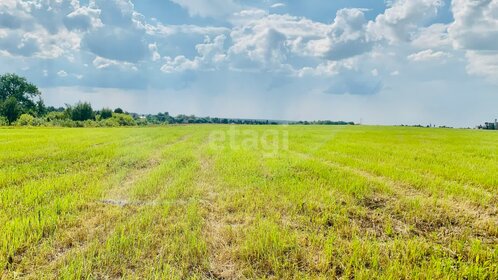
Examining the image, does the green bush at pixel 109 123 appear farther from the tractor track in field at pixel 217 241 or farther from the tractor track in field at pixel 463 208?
the tractor track in field at pixel 463 208

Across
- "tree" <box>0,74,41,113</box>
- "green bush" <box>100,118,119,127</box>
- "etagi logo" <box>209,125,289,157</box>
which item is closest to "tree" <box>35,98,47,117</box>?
"tree" <box>0,74,41,113</box>

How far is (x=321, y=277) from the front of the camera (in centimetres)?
331

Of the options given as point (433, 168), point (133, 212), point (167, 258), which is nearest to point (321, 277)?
point (167, 258)

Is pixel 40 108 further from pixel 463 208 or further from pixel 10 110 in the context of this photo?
pixel 463 208

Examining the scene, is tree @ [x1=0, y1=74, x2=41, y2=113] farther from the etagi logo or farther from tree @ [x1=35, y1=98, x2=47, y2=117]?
the etagi logo

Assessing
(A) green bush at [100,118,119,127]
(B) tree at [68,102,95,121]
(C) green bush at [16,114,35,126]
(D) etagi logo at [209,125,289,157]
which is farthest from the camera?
(B) tree at [68,102,95,121]

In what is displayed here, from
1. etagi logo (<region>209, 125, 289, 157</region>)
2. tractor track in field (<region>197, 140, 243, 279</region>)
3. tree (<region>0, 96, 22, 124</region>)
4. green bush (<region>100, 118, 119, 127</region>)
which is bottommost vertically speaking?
tractor track in field (<region>197, 140, 243, 279</region>)

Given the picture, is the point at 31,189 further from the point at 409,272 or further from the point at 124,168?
the point at 409,272

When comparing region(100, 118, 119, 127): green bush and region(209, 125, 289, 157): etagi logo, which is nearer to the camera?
region(209, 125, 289, 157): etagi logo

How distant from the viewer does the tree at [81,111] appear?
9294 centimetres

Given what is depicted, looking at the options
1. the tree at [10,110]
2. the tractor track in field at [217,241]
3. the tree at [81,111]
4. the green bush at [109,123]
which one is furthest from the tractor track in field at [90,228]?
the tree at [81,111]

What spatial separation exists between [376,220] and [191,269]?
3606mm

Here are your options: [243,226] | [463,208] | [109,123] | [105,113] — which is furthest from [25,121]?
[463,208]

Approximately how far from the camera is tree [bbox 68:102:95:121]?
9294cm
